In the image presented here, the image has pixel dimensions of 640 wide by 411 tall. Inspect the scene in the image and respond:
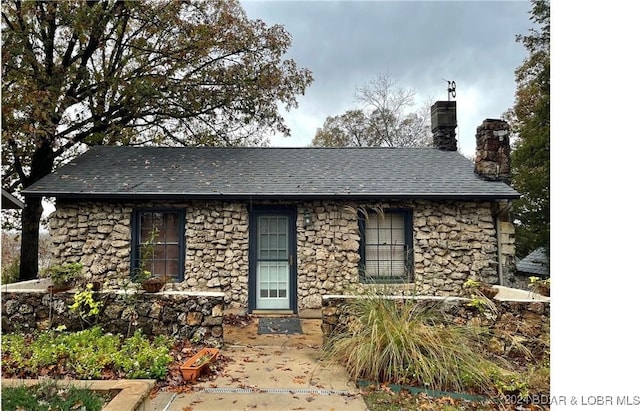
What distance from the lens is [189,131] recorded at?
13883mm

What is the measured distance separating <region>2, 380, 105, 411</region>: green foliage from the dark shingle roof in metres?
8.95

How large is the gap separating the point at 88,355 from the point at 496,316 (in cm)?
473

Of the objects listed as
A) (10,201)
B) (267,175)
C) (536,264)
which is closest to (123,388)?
Result: (10,201)

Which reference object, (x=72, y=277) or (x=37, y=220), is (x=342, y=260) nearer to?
(x=72, y=277)

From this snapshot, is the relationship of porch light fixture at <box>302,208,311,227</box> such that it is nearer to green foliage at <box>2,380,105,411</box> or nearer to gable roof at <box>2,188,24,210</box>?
gable roof at <box>2,188,24,210</box>

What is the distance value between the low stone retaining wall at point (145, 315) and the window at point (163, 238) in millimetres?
2348

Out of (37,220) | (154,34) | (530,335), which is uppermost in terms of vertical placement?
(154,34)

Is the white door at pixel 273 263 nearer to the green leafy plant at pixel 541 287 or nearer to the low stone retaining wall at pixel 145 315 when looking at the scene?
the low stone retaining wall at pixel 145 315

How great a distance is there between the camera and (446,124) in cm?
1063

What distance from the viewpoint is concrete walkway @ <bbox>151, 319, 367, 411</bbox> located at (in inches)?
147

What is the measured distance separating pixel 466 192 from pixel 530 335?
3.26 meters

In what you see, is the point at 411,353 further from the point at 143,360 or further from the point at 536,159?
the point at 536,159
